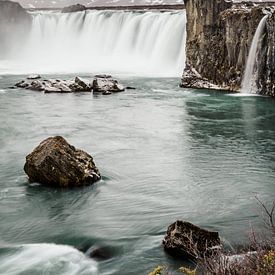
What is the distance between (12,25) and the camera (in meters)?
77.5

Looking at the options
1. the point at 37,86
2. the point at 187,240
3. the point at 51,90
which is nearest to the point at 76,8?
the point at 37,86

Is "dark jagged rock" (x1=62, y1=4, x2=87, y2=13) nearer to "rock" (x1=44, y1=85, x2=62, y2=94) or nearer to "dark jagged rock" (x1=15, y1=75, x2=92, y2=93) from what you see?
"dark jagged rock" (x1=15, y1=75, x2=92, y2=93)

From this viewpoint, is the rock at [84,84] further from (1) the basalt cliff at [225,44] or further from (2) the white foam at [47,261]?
(2) the white foam at [47,261]

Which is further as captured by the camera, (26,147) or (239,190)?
(26,147)

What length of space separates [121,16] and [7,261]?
5648cm

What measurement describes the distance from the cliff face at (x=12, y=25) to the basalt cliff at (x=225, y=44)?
3932 cm

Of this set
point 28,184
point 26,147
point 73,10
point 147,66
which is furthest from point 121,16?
point 28,184

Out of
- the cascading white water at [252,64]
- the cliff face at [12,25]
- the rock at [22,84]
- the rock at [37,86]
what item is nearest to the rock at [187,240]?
the cascading white water at [252,64]

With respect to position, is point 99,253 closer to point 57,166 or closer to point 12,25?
point 57,166

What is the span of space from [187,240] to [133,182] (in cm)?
661

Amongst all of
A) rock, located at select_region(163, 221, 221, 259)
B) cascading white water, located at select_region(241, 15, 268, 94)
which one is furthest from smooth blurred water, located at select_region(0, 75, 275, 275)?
cascading white water, located at select_region(241, 15, 268, 94)

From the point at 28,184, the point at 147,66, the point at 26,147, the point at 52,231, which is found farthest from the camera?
the point at 147,66

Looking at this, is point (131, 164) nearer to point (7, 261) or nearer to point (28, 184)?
point (28, 184)

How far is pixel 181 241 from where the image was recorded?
1178cm
